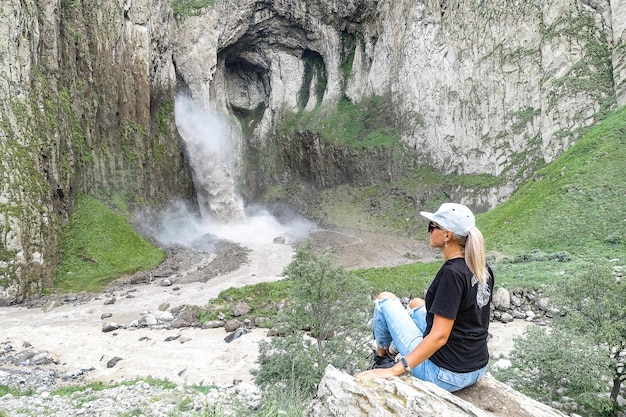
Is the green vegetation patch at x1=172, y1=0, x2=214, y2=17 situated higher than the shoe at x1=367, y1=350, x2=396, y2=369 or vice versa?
the green vegetation patch at x1=172, y1=0, x2=214, y2=17

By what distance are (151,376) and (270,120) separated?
59215 millimetres

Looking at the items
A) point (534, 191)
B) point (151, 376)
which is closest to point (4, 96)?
point (151, 376)

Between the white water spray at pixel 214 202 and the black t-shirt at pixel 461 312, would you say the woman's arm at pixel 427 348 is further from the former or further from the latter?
the white water spray at pixel 214 202

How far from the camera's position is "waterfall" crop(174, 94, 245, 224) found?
53844 millimetres

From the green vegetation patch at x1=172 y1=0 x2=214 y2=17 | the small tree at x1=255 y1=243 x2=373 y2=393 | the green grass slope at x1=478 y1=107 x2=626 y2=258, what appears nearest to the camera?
the small tree at x1=255 y1=243 x2=373 y2=393

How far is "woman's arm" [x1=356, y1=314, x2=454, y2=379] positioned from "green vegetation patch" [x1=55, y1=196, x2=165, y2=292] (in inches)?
1146

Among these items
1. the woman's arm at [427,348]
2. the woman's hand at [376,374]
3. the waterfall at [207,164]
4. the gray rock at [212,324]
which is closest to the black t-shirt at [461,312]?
the woman's arm at [427,348]

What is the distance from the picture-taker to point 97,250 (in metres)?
32.2

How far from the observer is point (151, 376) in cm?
1326

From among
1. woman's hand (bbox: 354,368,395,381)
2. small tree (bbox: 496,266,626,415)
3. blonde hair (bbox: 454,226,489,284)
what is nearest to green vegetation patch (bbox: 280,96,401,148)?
small tree (bbox: 496,266,626,415)

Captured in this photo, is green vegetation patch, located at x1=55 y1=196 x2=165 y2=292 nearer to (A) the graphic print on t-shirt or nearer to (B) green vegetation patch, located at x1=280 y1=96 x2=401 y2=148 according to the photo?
(A) the graphic print on t-shirt

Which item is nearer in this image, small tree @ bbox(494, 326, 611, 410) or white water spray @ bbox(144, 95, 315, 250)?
small tree @ bbox(494, 326, 611, 410)

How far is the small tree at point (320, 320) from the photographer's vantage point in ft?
31.9

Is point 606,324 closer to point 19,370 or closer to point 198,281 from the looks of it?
point 19,370
